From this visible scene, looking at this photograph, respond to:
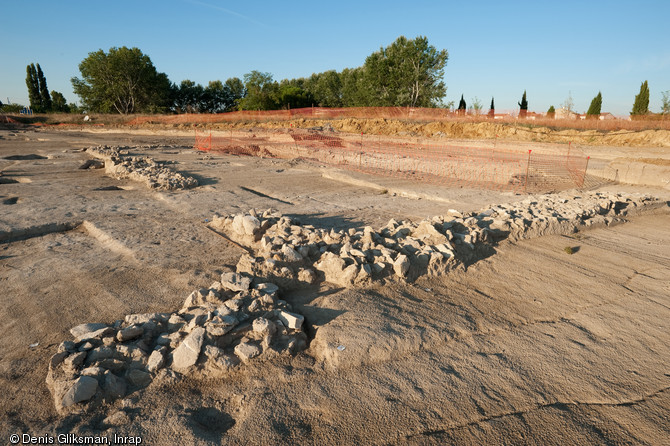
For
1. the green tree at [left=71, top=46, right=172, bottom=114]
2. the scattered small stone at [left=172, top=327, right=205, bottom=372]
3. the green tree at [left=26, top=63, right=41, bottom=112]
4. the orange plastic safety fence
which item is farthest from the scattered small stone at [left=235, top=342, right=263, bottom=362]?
the green tree at [left=26, top=63, right=41, bottom=112]

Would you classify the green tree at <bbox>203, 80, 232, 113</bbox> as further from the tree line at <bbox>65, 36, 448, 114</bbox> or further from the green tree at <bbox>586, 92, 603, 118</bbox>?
the green tree at <bbox>586, 92, 603, 118</bbox>

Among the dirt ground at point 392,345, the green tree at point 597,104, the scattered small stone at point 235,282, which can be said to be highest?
the green tree at point 597,104

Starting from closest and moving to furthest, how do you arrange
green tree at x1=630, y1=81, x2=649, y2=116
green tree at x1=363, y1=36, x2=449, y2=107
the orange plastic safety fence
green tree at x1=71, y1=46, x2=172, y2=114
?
the orange plastic safety fence < green tree at x1=630, y1=81, x2=649, y2=116 < green tree at x1=363, y1=36, x2=449, y2=107 < green tree at x1=71, y1=46, x2=172, y2=114

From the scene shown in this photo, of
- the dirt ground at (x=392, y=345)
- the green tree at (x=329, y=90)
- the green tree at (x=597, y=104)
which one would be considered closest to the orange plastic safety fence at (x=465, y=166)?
the dirt ground at (x=392, y=345)

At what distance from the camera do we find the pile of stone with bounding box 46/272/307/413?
98.2 inches

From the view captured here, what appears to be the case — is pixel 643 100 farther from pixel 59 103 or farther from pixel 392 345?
pixel 59 103

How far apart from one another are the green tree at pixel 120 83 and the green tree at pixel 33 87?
8327 millimetres

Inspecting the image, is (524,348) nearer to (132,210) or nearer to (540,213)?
(540,213)

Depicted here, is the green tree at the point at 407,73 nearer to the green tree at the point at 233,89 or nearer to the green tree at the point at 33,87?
the green tree at the point at 233,89

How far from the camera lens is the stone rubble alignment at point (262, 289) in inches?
103

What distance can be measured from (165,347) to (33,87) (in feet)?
206

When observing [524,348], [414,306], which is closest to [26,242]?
[414,306]

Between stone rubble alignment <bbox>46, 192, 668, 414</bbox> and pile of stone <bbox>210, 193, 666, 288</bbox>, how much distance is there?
0.01m

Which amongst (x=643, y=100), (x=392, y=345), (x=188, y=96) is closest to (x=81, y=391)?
(x=392, y=345)
